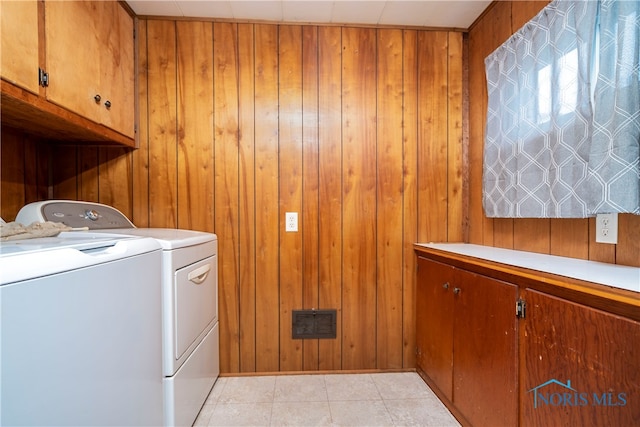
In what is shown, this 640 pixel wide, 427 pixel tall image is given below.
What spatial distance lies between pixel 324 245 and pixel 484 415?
110 cm

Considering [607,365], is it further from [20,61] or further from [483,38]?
[20,61]

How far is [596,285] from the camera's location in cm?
70

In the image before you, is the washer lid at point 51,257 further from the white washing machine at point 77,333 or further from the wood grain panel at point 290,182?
the wood grain panel at point 290,182

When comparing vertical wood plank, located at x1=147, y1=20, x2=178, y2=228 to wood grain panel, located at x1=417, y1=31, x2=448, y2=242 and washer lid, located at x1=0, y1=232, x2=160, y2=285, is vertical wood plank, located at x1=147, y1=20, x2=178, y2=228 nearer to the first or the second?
washer lid, located at x1=0, y1=232, x2=160, y2=285

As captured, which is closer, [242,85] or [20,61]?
[20,61]

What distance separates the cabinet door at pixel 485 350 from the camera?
95 centimetres

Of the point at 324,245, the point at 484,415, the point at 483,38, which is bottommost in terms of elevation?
the point at 484,415

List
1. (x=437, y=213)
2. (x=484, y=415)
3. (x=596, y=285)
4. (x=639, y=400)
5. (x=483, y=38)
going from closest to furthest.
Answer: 1. (x=639, y=400)
2. (x=596, y=285)
3. (x=484, y=415)
4. (x=483, y=38)
5. (x=437, y=213)

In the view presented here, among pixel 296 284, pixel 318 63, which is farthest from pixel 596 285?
pixel 318 63

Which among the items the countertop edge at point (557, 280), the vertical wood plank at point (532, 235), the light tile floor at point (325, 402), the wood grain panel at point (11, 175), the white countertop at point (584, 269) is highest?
the wood grain panel at point (11, 175)

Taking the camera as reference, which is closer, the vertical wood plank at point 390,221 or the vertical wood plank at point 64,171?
the vertical wood plank at point 64,171

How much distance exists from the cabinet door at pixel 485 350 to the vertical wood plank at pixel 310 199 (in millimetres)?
820

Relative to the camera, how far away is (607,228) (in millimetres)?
962

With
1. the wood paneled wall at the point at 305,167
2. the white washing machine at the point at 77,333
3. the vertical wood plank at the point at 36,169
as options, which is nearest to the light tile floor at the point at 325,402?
the wood paneled wall at the point at 305,167
